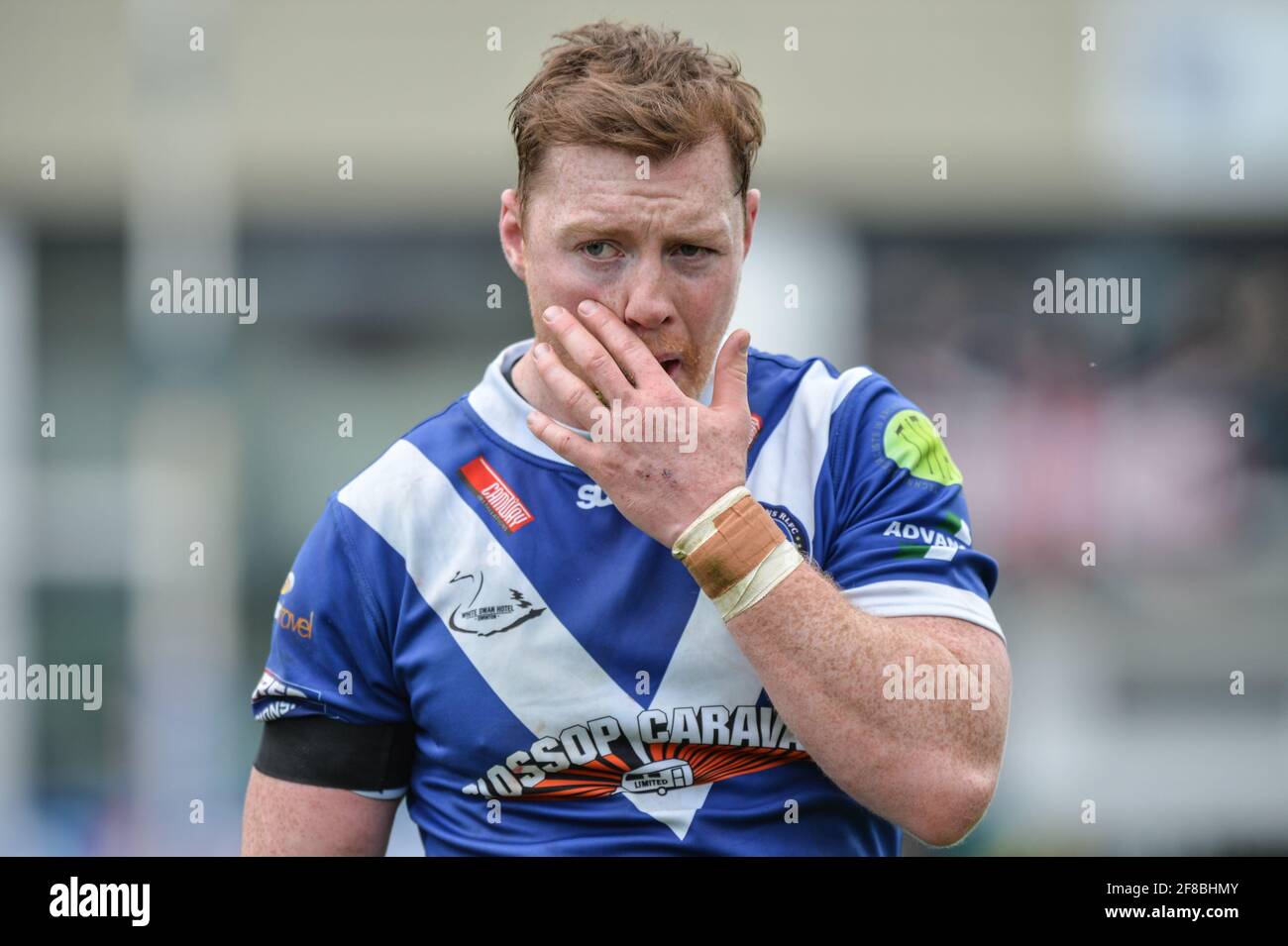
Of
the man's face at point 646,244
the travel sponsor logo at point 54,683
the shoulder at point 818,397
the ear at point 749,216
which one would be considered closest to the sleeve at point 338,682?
the man's face at point 646,244

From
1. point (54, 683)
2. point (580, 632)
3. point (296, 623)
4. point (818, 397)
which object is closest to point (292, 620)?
point (296, 623)

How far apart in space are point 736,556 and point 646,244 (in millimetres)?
607

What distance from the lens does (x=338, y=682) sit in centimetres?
258

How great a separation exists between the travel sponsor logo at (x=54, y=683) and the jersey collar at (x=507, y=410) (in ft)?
21.7

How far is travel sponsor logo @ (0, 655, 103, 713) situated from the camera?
8627 millimetres

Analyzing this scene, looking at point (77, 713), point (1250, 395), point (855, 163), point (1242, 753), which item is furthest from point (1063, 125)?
point (77, 713)

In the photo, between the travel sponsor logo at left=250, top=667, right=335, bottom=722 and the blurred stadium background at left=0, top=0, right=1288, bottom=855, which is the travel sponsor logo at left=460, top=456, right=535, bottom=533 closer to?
the travel sponsor logo at left=250, top=667, right=335, bottom=722

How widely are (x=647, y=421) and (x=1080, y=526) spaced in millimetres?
6612

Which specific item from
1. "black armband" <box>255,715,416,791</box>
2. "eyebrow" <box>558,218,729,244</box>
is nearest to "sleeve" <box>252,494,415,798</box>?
"black armband" <box>255,715,416,791</box>

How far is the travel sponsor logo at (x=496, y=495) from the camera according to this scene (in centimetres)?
261

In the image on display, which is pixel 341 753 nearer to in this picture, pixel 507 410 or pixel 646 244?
pixel 507 410

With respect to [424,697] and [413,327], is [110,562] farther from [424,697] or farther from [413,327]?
[424,697]

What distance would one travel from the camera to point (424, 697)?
101 inches
